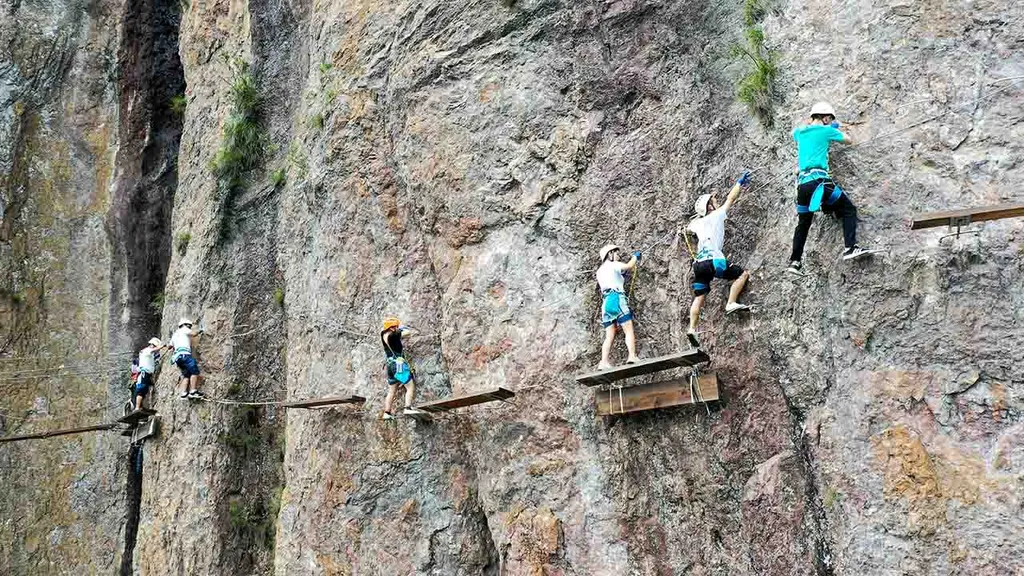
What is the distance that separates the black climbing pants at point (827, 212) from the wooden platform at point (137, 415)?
1275cm

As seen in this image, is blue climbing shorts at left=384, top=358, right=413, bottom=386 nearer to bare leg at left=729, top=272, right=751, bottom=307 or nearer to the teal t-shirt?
bare leg at left=729, top=272, right=751, bottom=307

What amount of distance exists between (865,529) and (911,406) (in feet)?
3.84

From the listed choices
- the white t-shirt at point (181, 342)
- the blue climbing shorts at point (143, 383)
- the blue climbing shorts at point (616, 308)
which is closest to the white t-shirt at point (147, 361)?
the blue climbing shorts at point (143, 383)

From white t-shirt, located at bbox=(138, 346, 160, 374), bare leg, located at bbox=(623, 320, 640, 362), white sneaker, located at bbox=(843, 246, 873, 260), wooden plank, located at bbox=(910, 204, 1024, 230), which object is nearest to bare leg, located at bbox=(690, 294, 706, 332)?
bare leg, located at bbox=(623, 320, 640, 362)

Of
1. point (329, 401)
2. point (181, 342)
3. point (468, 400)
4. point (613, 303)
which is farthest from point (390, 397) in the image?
point (181, 342)

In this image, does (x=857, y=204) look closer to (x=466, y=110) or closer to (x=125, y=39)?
(x=466, y=110)

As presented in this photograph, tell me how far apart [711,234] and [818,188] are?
1.22 m

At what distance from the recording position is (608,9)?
37.6 feet

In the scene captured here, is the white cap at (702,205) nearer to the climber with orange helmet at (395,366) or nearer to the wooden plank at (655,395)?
the wooden plank at (655,395)

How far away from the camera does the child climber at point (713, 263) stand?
9.10 meters

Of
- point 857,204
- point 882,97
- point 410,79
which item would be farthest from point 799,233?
point 410,79

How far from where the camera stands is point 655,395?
941 centimetres

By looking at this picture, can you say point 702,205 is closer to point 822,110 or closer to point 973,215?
point 822,110

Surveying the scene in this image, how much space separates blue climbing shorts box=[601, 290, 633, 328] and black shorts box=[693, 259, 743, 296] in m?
0.85
